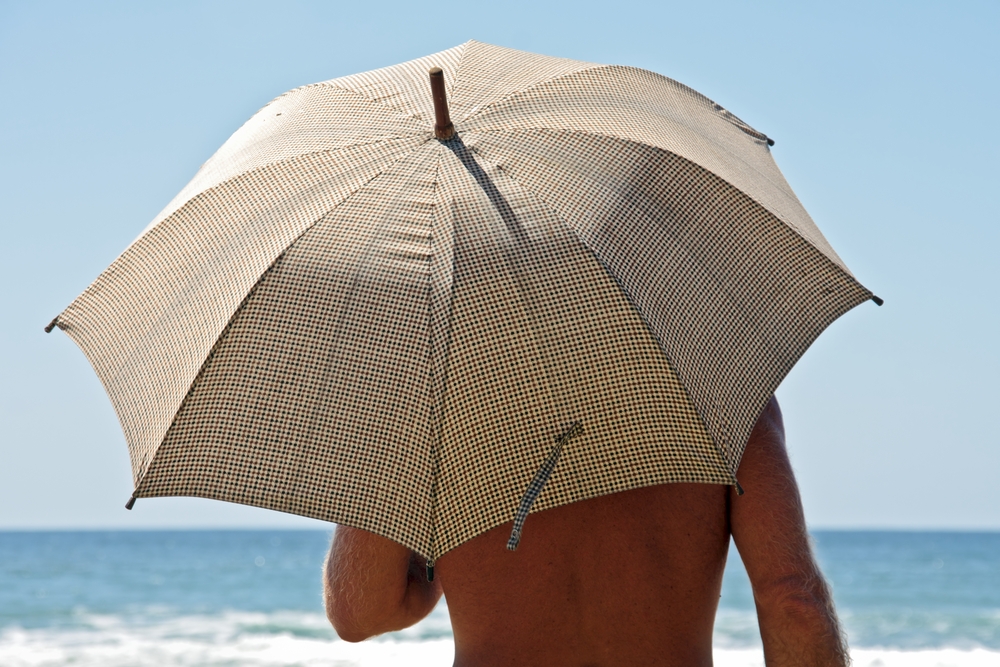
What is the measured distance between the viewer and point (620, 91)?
7.16 ft

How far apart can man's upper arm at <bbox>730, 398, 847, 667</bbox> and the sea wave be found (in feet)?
30.2

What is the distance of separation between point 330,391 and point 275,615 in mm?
14334

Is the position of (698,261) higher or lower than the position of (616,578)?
higher

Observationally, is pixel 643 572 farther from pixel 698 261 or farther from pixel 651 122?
pixel 651 122

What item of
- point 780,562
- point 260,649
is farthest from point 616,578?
point 260,649

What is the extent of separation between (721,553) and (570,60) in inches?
45.2

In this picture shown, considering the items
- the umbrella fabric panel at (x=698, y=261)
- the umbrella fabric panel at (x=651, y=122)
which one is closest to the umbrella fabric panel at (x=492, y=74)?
the umbrella fabric panel at (x=651, y=122)

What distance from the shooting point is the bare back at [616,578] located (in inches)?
77.6

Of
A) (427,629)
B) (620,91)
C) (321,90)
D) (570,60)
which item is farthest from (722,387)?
(427,629)

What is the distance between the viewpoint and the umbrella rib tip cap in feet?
5.73

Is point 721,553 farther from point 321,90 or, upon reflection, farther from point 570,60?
point 321,90

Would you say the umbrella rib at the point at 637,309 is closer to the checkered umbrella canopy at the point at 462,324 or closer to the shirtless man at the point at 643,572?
the checkered umbrella canopy at the point at 462,324

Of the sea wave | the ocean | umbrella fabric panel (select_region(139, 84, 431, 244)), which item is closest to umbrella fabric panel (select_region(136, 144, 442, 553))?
umbrella fabric panel (select_region(139, 84, 431, 244))

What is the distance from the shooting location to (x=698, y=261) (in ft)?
5.88
